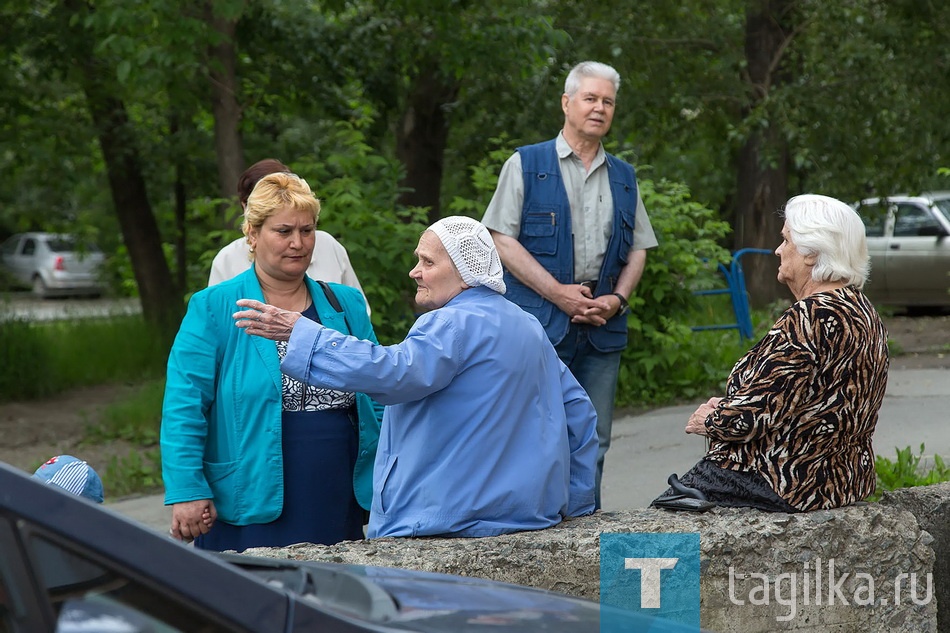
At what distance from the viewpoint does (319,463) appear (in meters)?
3.98

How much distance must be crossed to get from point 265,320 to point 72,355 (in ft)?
31.9

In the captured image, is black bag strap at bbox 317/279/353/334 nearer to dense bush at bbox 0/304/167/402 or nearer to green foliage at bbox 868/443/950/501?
green foliage at bbox 868/443/950/501

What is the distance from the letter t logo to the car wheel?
3177 cm

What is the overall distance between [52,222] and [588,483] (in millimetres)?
15898

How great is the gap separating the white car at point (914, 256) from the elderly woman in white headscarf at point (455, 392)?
13223 mm

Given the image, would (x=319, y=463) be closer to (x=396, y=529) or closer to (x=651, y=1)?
(x=396, y=529)

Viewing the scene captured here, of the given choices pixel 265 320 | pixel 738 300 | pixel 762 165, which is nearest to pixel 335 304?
pixel 265 320

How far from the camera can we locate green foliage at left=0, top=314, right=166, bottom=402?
11727 mm

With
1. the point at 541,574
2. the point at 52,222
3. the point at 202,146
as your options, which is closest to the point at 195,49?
the point at 202,146

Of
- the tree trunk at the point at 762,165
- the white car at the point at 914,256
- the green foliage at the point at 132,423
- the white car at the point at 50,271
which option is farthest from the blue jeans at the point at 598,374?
the white car at the point at 50,271

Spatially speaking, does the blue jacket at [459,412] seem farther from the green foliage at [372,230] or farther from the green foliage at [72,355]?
the green foliage at [72,355]

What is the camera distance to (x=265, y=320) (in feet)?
11.4
